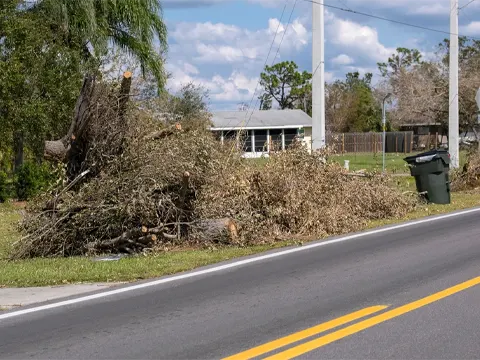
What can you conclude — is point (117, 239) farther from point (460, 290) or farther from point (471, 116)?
point (471, 116)

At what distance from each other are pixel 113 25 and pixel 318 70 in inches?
364

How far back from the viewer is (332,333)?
268 inches

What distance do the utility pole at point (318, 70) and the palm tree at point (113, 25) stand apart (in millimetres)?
7823

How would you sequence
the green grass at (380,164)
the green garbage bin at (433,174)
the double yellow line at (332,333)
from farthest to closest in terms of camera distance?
1. the green grass at (380,164)
2. the green garbage bin at (433,174)
3. the double yellow line at (332,333)

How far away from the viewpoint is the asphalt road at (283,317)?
6387 millimetres

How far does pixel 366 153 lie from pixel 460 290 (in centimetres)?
5044

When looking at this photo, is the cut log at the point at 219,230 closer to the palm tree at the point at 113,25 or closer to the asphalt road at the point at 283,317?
the asphalt road at the point at 283,317

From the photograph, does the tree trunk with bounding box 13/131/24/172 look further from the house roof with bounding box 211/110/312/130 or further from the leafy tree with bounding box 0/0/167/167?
the house roof with bounding box 211/110/312/130

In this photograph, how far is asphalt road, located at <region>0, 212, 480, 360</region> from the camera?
21.0 ft

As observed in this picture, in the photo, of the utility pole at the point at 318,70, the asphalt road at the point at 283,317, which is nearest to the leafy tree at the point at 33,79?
the utility pole at the point at 318,70

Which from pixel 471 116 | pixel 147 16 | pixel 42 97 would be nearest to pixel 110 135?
pixel 42 97

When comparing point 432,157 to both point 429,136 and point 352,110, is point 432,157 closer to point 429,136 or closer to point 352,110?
point 429,136

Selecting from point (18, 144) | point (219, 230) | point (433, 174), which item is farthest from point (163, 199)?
point (18, 144)

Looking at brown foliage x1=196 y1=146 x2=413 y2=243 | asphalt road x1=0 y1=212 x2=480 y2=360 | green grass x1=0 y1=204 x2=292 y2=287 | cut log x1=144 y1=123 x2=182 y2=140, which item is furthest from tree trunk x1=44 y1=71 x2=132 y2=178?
asphalt road x1=0 y1=212 x2=480 y2=360
